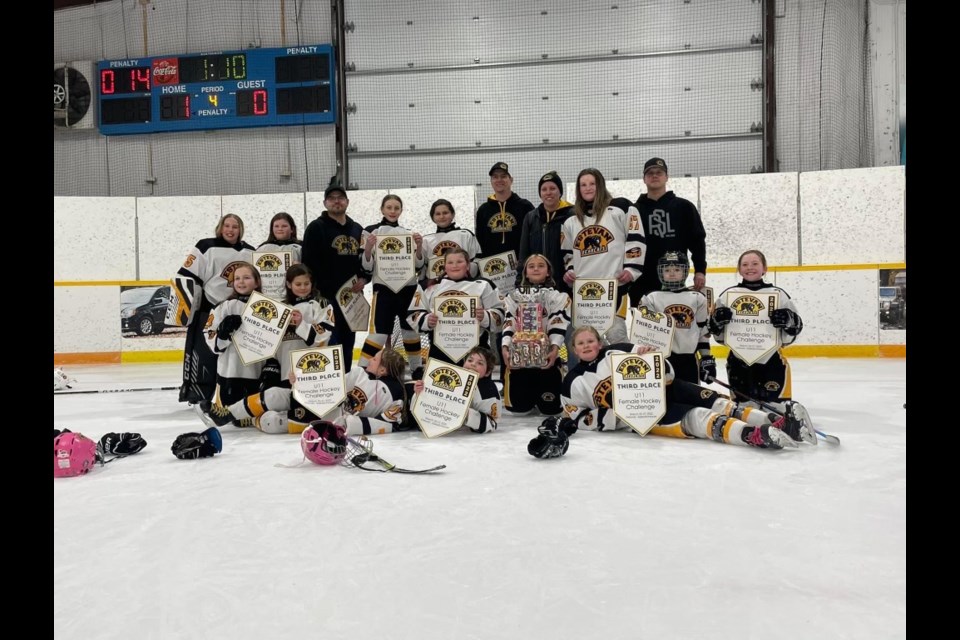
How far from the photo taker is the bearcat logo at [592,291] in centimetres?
476

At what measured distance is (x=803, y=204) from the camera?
889 cm

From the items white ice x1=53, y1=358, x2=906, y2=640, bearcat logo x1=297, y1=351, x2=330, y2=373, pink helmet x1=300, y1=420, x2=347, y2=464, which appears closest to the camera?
white ice x1=53, y1=358, x2=906, y2=640

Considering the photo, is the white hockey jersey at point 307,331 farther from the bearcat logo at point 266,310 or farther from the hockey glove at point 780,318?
the hockey glove at point 780,318

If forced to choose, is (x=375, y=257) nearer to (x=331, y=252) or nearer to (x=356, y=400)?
(x=331, y=252)

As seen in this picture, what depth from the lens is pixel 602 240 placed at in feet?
16.0

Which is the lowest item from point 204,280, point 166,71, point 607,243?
point 204,280

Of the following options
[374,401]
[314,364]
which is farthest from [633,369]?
[314,364]

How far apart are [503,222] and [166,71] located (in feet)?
24.9

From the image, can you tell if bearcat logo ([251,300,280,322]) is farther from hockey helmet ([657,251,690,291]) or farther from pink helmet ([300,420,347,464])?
hockey helmet ([657,251,690,291])

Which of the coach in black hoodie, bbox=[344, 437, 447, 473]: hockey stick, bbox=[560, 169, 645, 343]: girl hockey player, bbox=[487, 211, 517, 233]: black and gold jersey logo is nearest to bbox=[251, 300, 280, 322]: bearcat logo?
bbox=[344, 437, 447, 473]: hockey stick

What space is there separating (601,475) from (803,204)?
23.3 feet

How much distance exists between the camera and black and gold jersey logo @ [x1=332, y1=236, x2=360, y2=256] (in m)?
5.34

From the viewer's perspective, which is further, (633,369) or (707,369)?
(707,369)

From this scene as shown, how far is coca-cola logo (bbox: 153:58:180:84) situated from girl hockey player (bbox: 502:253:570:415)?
8.07m
